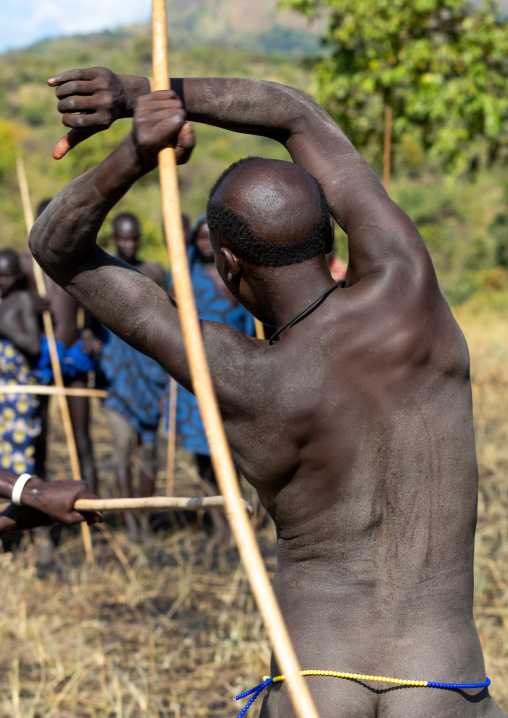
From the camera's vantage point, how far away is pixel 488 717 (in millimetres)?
1585

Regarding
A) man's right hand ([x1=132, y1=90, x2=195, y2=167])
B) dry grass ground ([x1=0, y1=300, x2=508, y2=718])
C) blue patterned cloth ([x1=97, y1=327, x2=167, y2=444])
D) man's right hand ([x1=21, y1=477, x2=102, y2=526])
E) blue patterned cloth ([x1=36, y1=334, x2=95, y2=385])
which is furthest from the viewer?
blue patterned cloth ([x1=97, y1=327, x2=167, y2=444])

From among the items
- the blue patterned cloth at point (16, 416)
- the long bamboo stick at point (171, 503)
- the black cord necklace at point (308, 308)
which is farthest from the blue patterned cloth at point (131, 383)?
the black cord necklace at point (308, 308)

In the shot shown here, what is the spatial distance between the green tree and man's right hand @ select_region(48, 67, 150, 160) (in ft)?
23.5

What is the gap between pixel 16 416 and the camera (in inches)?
183

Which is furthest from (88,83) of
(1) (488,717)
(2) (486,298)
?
(2) (486,298)

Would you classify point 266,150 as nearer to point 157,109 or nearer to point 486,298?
point 486,298

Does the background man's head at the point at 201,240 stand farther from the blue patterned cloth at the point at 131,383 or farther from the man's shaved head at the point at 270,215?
the man's shaved head at the point at 270,215

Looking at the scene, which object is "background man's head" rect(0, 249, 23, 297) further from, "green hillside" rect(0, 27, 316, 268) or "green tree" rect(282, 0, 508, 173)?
"green hillside" rect(0, 27, 316, 268)

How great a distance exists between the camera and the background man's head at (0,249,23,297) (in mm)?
4641

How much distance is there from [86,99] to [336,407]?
2.38ft

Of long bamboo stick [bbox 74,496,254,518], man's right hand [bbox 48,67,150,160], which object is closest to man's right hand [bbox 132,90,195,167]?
man's right hand [bbox 48,67,150,160]

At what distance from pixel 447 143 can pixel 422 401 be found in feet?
24.5

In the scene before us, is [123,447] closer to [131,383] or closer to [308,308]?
[131,383]

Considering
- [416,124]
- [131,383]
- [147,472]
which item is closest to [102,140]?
[416,124]
